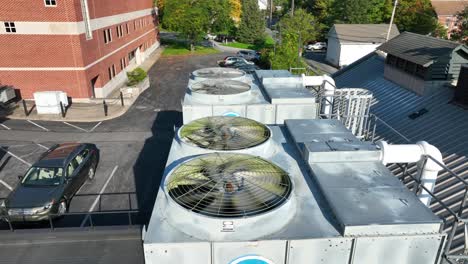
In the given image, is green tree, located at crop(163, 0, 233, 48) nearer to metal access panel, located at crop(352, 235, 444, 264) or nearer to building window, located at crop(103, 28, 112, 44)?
building window, located at crop(103, 28, 112, 44)

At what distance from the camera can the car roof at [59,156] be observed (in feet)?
44.5

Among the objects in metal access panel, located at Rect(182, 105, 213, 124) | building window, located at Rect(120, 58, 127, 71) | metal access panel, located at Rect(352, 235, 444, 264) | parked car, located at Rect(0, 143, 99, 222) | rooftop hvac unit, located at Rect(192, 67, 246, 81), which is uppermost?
rooftop hvac unit, located at Rect(192, 67, 246, 81)

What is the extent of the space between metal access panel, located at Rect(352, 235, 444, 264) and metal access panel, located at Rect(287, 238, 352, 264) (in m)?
0.22

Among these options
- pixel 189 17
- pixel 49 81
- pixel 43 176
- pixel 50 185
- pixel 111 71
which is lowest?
pixel 50 185

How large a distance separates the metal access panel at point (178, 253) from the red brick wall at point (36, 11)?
25.0 metres

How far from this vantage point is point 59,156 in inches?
560

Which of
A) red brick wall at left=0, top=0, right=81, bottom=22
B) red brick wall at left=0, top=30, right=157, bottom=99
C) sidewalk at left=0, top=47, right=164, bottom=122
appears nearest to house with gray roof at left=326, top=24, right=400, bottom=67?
sidewalk at left=0, top=47, right=164, bottom=122

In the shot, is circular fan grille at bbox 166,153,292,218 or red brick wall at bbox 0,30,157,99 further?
red brick wall at bbox 0,30,157,99

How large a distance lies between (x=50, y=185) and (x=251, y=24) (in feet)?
191

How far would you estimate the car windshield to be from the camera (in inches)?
508

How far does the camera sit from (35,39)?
25812 millimetres

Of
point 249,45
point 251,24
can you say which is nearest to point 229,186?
point 251,24

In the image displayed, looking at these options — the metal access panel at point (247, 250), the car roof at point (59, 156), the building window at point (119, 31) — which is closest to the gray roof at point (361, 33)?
the building window at point (119, 31)

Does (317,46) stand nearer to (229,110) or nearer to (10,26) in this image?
(10,26)
